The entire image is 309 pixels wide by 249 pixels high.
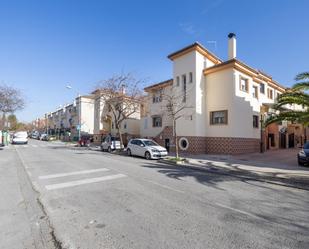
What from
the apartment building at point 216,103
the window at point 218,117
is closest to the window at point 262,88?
the apartment building at point 216,103

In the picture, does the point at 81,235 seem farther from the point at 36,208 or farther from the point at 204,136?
the point at 204,136

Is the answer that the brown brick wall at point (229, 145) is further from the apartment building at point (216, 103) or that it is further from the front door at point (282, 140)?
the front door at point (282, 140)

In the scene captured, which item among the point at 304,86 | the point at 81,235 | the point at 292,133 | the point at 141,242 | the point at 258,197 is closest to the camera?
the point at 141,242

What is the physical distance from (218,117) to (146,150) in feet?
26.7

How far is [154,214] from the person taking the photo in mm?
5480

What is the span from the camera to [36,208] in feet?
19.7

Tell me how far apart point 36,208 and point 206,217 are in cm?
432

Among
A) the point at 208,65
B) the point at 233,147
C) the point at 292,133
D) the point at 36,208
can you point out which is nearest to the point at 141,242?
the point at 36,208

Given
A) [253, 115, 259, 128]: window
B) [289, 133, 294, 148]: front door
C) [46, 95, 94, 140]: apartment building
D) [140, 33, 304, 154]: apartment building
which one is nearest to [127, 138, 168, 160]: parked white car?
[140, 33, 304, 154]: apartment building

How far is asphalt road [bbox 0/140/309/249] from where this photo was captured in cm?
416

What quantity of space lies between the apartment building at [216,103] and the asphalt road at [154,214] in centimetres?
1240

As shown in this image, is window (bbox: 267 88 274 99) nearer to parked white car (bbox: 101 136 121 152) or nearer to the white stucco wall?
parked white car (bbox: 101 136 121 152)

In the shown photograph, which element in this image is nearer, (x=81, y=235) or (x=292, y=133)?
(x=81, y=235)

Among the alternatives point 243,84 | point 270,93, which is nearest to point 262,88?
point 270,93
